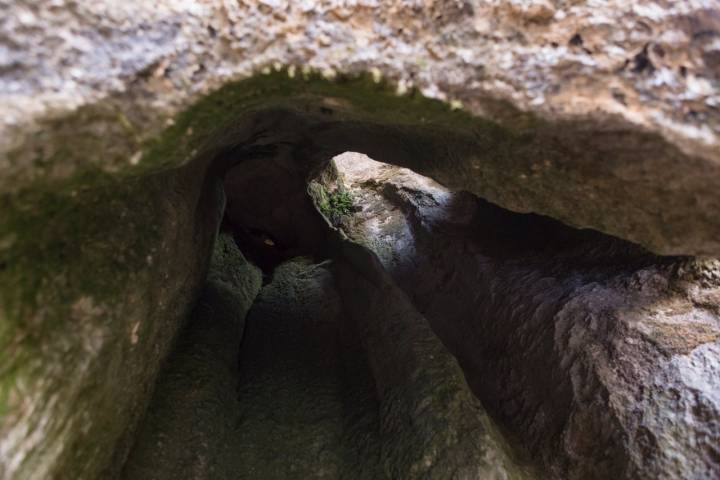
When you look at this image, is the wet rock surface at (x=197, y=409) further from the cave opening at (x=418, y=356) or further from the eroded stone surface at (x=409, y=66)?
the eroded stone surface at (x=409, y=66)

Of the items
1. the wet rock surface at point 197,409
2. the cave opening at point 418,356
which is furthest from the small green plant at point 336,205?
the wet rock surface at point 197,409

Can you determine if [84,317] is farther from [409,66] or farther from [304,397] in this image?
[304,397]

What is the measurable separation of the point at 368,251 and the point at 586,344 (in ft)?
3.57

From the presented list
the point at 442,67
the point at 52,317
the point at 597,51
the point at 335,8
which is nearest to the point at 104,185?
the point at 52,317

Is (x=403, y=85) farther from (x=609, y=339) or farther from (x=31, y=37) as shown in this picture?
(x=609, y=339)

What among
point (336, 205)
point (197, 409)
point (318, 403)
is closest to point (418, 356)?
point (318, 403)

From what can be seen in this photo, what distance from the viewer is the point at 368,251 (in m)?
2.35

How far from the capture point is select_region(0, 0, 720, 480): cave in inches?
32.8

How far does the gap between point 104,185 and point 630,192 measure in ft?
3.60

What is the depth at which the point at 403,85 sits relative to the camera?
2.99 feet

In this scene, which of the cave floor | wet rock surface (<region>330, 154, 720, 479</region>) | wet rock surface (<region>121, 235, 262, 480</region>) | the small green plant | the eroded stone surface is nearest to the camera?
the eroded stone surface

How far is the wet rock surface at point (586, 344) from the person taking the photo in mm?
1299

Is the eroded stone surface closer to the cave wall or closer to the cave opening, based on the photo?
the cave wall

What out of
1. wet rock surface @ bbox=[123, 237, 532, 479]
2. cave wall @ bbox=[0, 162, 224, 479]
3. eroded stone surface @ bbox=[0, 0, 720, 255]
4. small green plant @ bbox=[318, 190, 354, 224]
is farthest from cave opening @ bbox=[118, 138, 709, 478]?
eroded stone surface @ bbox=[0, 0, 720, 255]
